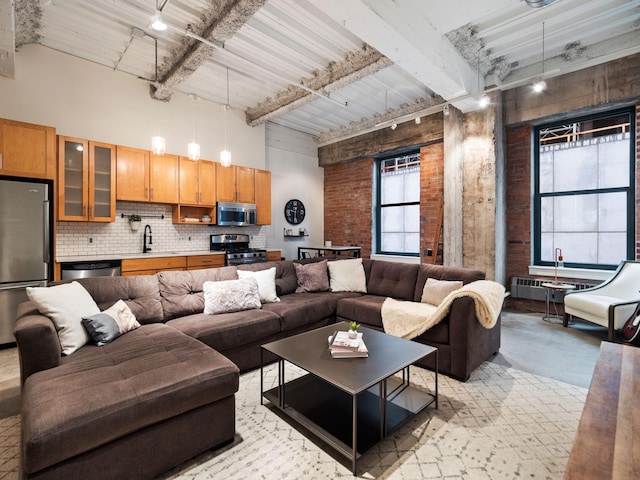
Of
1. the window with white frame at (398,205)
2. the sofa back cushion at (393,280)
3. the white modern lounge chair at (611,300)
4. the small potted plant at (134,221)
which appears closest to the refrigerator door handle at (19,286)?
the small potted plant at (134,221)

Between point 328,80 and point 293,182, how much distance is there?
9.48 ft

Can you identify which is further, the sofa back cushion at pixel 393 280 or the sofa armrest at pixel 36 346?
the sofa back cushion at pixel 393 280

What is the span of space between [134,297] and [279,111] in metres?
3.85

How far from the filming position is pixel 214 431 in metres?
1.78

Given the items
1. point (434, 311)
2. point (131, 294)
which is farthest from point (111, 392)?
point (434, 311)

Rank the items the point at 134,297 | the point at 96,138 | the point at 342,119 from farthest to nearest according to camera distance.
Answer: the point at 342,119
the point at 96,138
the point at 134,297

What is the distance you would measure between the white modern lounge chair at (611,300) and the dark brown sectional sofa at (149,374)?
1242mm

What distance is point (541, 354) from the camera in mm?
3168

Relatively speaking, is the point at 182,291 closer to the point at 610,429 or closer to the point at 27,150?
the point at 27,150

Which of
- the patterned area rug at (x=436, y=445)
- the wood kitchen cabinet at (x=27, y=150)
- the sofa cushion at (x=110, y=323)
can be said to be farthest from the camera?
the wood kitchen cabinet at (x=27, y=150)

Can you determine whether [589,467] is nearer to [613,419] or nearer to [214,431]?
[613,419]

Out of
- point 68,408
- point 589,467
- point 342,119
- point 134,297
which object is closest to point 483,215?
point 342,119

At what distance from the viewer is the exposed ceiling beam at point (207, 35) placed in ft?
9.45

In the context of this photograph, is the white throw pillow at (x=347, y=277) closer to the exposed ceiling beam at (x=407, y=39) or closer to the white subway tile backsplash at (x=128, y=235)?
the exposed ceiling beam at (x=407, y=39)
